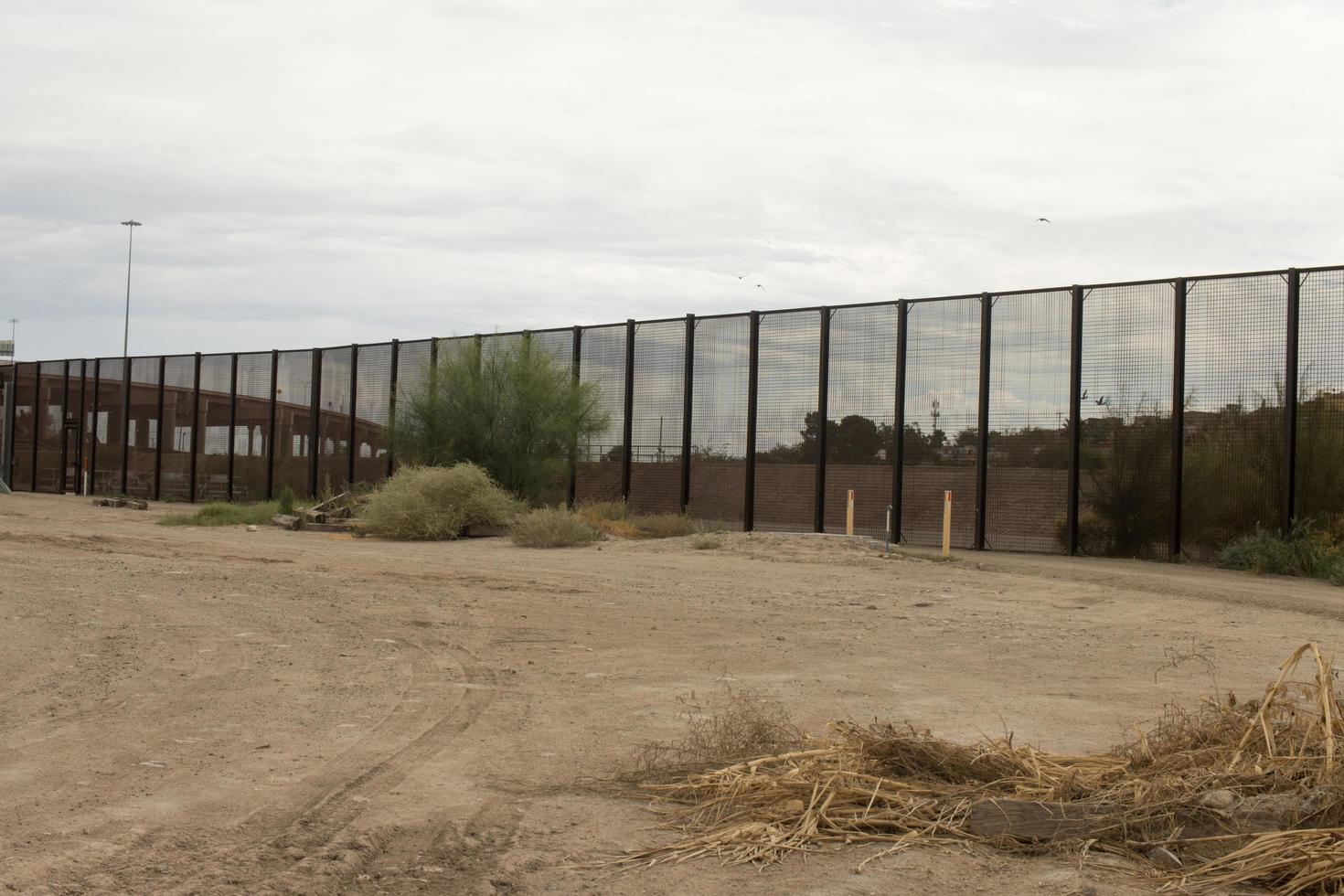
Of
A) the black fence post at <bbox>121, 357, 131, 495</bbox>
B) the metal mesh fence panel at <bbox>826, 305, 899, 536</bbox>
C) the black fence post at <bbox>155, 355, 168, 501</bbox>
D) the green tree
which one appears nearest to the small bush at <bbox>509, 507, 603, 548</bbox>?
the metal mesh fence panel at <bbox>826, 305, 899, 536</bbox>

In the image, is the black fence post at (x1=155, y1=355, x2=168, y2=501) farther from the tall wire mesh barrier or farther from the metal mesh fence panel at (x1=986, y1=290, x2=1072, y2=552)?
the tall wire mesh barrier

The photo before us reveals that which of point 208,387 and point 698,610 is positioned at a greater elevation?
point 208,387

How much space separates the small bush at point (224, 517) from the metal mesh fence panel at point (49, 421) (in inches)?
833

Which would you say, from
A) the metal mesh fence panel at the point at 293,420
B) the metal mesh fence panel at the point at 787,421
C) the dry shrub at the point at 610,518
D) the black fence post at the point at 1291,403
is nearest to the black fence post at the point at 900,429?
the metal mesh fence panel at the point at 787,421

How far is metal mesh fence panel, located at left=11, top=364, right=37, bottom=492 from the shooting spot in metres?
47.0

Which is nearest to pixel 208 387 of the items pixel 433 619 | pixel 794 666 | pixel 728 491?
pixel 728 491

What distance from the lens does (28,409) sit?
47750mm

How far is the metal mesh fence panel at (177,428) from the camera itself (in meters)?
40.3

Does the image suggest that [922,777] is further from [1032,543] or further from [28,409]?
[28,409]

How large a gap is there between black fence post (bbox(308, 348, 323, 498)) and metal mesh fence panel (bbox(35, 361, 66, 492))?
51.2 ft

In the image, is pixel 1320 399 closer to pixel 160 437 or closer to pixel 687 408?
pixel 687 408

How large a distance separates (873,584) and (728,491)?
12.0m

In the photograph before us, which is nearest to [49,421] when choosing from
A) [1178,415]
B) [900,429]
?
[900,429]

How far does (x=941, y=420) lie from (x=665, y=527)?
20.1 feet
